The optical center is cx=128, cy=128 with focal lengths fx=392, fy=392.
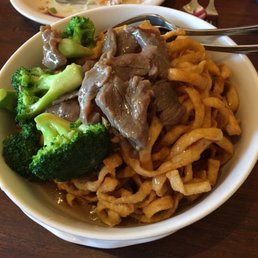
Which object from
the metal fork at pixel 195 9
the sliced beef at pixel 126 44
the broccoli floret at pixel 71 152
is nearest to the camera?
the broccoli floret at pixel 71 152

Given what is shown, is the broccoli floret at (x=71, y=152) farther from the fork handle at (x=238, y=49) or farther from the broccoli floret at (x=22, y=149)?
the fork handle at (x=238, y=49)

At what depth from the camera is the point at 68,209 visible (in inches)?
53.0

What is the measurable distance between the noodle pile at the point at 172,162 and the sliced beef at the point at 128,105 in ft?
0.28

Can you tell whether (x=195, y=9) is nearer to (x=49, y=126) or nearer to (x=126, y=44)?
(x=126, y=44)

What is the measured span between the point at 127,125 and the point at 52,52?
1.40ft

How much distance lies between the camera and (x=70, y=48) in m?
1.38

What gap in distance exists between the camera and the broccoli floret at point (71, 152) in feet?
3.75

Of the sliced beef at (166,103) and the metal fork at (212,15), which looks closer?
the sliced beef at (166,103)

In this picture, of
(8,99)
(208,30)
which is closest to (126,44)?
(208,30)

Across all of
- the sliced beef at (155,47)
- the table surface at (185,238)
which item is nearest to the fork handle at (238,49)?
the sliced beef at (155,47)

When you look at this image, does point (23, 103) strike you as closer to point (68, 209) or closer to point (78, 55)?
point (78, 55)

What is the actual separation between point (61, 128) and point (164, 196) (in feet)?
1.29

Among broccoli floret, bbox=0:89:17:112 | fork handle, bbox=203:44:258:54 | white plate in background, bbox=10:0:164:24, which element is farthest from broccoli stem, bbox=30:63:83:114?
white plate in background, bbox=10:0:164:24

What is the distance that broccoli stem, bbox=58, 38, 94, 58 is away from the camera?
4.53 feet
